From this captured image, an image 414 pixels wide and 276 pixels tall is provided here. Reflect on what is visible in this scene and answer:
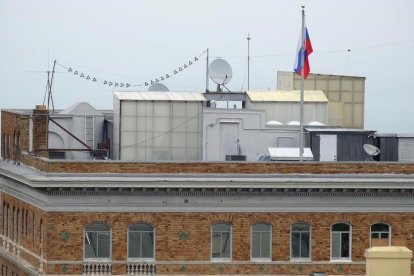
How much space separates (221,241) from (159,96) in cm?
1021

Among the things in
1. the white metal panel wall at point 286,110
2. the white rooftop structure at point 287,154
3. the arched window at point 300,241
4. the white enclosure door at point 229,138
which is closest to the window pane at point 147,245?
the arched window at point 300,241

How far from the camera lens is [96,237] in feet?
274

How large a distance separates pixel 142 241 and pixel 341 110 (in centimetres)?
2678

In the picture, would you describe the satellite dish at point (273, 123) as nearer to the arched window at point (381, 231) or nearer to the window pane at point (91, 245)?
the arched window at point (381, 231)

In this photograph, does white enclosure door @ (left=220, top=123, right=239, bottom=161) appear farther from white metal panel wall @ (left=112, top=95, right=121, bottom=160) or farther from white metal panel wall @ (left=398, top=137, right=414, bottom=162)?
white metal panel wall @ (left=398, top=137, right=414, bottom=162)

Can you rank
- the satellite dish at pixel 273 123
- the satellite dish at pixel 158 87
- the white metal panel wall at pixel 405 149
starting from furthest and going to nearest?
the satellite dish at pixel 158 87, the satellite dish at pixel 273 123, the white metal panel wall at pixel 405 149

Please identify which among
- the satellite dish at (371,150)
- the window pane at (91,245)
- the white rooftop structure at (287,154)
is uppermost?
the satellite dish at (371,150)

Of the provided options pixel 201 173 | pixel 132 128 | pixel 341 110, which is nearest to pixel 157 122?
pixel 132 128

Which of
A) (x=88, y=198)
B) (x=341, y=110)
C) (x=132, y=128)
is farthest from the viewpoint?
(x=341, y=110)

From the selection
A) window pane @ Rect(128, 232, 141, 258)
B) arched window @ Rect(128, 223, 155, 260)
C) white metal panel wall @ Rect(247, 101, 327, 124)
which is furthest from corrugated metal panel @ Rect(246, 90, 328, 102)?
window pane @ Rect(128, 232, 141, 258)

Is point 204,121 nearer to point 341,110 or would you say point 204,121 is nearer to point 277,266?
point 277,266

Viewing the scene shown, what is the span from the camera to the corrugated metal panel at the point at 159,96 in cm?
9131

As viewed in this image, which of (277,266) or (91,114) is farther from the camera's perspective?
(91,114)

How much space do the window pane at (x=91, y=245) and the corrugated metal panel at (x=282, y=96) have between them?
17.5 meters
